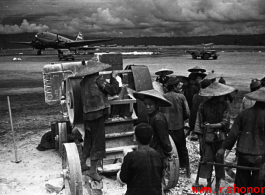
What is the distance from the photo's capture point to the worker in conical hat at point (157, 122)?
361 cm

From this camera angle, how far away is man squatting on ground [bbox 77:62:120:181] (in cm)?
413

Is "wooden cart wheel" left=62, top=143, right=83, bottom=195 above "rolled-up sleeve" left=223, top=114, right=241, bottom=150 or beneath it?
beneath

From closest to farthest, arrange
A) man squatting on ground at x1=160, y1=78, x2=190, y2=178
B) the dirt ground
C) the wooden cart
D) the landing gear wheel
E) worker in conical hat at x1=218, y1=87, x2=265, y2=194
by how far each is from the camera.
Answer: worker in conical hat at x1=218, y1=87, x2=265, y2=194 → the wooden cart → the dirt ground → man squatting on ground at x1=160, y1=78, x2=190, y2=178 → the landing gear wheel

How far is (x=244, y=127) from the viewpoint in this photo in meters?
3.67

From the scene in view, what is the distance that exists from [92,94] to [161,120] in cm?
112

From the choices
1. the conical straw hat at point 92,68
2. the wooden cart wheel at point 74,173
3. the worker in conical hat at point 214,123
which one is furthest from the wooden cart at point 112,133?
the worker in conical hat at point 214,123

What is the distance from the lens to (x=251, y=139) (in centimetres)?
363

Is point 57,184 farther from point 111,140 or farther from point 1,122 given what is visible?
point 1,122

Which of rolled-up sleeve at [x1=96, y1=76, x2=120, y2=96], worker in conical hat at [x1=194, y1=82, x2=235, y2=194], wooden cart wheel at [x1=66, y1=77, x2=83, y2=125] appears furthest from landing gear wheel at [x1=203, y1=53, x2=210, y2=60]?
rolled-up sleeve at [x1=96, y1=76, x2=120, y2=96]

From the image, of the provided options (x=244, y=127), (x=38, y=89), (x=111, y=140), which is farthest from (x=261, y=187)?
(x=38, y=89)

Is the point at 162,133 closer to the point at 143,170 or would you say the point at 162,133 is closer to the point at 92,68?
the point at 143,170

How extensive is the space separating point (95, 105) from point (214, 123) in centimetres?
174

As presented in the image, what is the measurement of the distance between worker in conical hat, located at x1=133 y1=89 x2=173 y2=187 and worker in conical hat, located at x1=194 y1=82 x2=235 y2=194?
0.84 metres

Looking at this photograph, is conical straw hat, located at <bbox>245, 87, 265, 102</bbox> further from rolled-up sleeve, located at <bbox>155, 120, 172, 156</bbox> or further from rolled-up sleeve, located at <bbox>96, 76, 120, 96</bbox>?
rolled-up sleeve, located at <bbox>96, 76, 120, 96</bbox>
